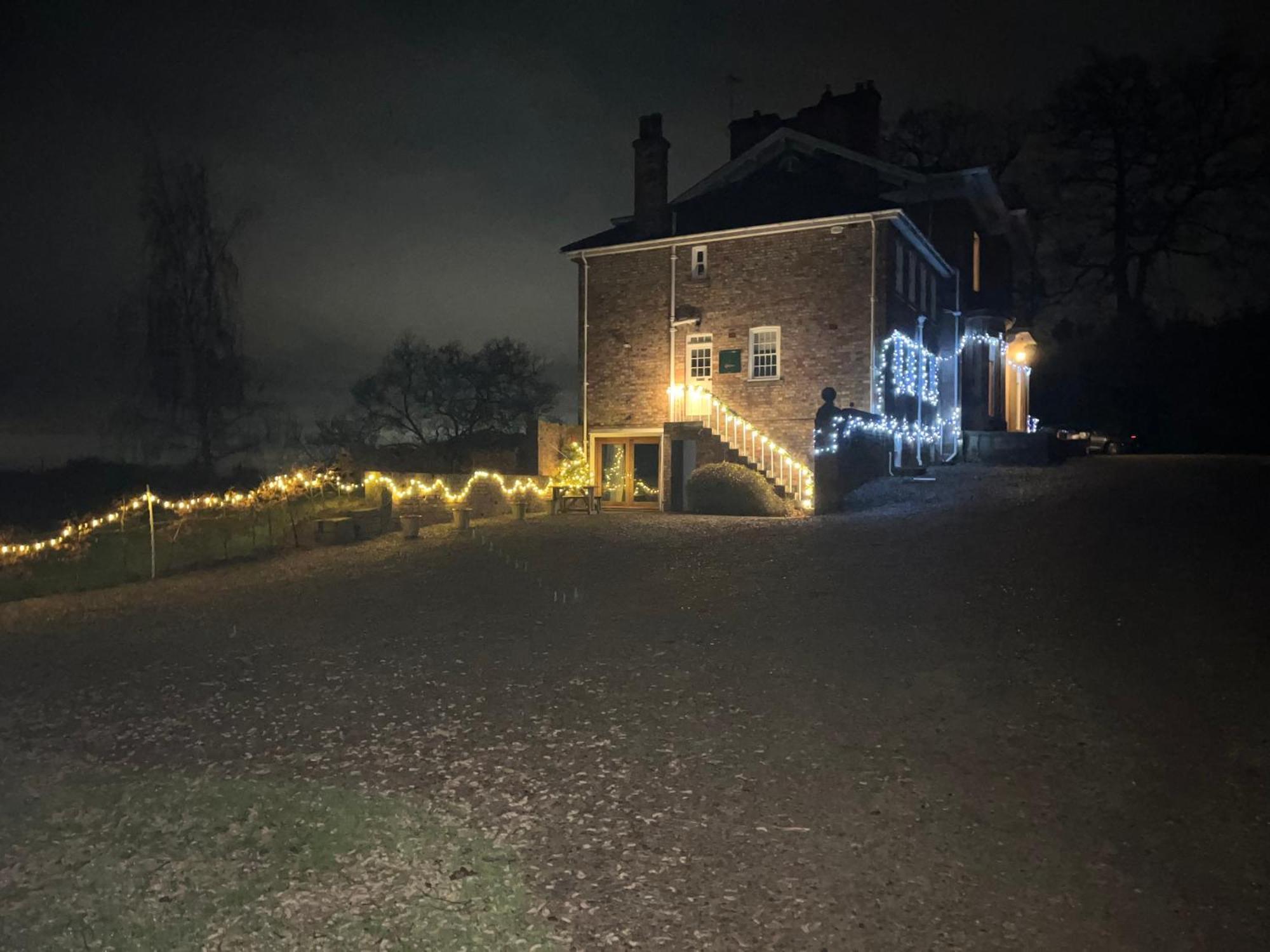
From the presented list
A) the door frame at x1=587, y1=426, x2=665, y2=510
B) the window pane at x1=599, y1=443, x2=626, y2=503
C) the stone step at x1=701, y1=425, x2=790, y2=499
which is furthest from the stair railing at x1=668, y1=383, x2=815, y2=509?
the window pane at x1=599, y1=443, x2=626, y2=503

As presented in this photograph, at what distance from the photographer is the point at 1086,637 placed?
25.7 ft

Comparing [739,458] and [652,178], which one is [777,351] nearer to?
[739,458]

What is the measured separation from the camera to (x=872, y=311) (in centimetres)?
2161

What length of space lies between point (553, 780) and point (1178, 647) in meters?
5.42

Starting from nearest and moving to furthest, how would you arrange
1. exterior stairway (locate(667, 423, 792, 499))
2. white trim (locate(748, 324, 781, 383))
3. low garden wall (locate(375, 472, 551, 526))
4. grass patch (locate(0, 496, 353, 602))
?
grass patch (locate(0, 496, 353, 602))
low garden wall (locate(375, 472, 551, 526))
exterior stairway (locate(667, 423, 792, 499))
white trim (locate(748, 324, 781, 383))

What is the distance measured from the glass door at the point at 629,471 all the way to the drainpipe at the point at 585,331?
777 millimetres

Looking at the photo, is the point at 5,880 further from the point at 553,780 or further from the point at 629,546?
the point at 629,546

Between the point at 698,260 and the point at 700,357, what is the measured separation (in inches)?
102

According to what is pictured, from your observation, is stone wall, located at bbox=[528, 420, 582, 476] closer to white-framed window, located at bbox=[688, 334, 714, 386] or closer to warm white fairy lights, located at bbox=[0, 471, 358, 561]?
white-framed window, located at bbox=[688, 334, 714, 386]

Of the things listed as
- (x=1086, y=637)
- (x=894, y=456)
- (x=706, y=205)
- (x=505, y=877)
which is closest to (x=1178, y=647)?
(x=1086, y=637)

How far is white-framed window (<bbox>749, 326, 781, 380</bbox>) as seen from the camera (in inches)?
898

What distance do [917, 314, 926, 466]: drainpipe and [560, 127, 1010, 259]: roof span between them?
11.1ft

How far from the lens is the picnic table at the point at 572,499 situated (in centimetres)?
2128

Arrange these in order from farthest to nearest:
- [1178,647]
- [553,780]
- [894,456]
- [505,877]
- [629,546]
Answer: [894,456] → [629,546] → [1178,647] → [553,780] → [505,877]
